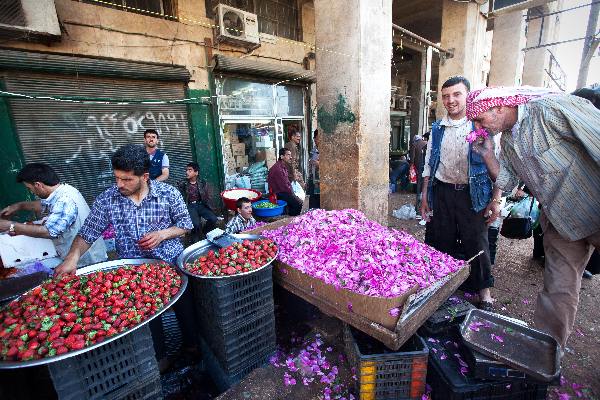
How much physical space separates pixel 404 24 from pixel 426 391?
13.4 m

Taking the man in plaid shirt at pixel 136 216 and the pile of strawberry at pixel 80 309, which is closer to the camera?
the pile of strawberry at pixel 80 309

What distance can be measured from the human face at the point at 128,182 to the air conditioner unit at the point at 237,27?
5.87m

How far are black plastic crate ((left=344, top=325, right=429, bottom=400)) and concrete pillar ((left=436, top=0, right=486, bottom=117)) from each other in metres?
7.34

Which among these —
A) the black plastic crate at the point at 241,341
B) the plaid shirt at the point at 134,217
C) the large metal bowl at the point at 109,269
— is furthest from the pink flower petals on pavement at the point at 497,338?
the plaid shirt at the point at 134,217

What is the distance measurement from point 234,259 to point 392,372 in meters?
1.63

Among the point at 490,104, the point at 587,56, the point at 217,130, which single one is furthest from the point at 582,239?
the point at 587,56

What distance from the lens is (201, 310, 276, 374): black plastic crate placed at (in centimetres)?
251

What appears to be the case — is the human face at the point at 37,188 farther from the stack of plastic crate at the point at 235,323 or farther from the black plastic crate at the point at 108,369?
the black plastic crate at the point at 108,369

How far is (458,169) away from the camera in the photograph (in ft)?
11.3

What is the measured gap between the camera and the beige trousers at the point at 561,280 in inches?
94.3

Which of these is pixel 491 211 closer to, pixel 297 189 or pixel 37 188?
pixel 297 189

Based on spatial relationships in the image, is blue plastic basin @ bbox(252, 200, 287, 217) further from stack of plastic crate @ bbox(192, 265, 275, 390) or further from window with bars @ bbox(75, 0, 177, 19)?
window with bars @ bbox(75, 0, 177, 19)

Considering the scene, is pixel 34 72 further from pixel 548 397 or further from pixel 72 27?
pixel 548 397

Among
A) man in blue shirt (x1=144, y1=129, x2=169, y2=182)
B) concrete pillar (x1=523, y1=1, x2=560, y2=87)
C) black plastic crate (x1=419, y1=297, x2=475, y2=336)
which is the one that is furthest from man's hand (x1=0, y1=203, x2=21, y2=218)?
concrete pillar (x1=523, y1=1, x2=560, y2=87)
